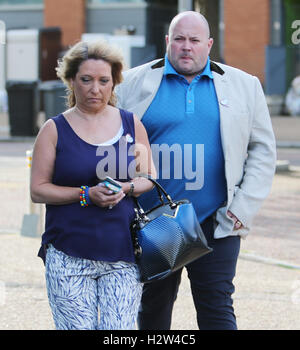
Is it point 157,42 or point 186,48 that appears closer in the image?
point 186,48

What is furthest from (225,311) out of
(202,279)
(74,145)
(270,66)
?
(270,66)

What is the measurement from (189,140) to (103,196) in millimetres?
873

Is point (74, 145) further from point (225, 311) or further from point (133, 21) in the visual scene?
point (133, 21)

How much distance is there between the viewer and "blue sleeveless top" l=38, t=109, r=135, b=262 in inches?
149

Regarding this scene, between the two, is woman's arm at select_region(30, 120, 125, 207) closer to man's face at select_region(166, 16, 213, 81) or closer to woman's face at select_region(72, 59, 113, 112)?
woman's face at select_region(72, 59, 113, 112)

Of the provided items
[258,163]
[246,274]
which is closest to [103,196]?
[258,163]

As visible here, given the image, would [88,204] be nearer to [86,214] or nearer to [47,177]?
[86,214]

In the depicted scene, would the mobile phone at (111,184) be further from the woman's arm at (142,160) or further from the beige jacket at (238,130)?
the beige jacket at (238,130)

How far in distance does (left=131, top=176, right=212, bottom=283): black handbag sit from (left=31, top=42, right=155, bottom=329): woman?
0.05 meters

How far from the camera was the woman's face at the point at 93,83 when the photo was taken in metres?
3.89

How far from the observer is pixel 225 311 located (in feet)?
14.8

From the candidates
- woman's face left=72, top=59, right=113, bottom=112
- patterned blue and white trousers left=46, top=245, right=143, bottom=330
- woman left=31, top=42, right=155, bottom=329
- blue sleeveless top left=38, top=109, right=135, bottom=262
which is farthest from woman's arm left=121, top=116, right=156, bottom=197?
patterned blue and white trousers left=46, top=245, right=143, bottom=330

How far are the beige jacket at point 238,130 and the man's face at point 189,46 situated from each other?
0.43 ft
